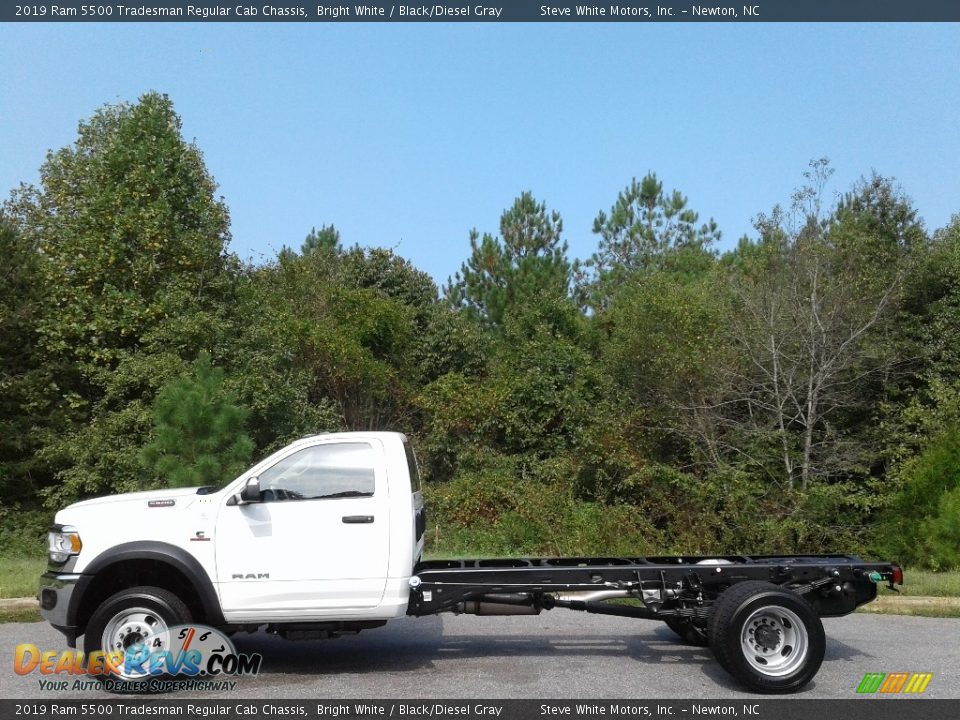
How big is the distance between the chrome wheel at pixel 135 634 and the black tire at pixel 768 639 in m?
4.40

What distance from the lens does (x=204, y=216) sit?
22656mm

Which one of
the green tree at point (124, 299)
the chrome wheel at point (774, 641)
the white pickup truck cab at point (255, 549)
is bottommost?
the chrome wheel at point (774, 641)

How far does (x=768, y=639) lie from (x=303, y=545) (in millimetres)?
3802

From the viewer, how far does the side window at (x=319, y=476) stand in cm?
752

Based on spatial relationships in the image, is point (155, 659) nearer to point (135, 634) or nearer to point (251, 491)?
point (135, 634)

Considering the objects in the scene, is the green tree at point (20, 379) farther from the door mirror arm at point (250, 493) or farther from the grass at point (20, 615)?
the door mirror arm at point (250, 493)

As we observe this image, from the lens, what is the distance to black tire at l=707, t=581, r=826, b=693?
23.2 feet

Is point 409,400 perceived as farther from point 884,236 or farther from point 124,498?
point 124,498

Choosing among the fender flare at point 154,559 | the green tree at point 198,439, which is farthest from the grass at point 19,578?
the fender flare at point 154,559

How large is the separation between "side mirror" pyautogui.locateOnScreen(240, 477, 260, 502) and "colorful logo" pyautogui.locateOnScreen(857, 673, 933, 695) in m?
5.03

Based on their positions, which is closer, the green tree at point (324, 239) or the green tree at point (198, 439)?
the green tree at point (198, 439)

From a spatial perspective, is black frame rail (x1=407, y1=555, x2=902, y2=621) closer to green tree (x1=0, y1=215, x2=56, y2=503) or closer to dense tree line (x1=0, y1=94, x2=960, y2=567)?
dense tree line (x1=0, y1=94, x2=960, y2=567)

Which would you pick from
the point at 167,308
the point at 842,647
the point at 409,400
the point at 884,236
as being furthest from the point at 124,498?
the point at 884,236
